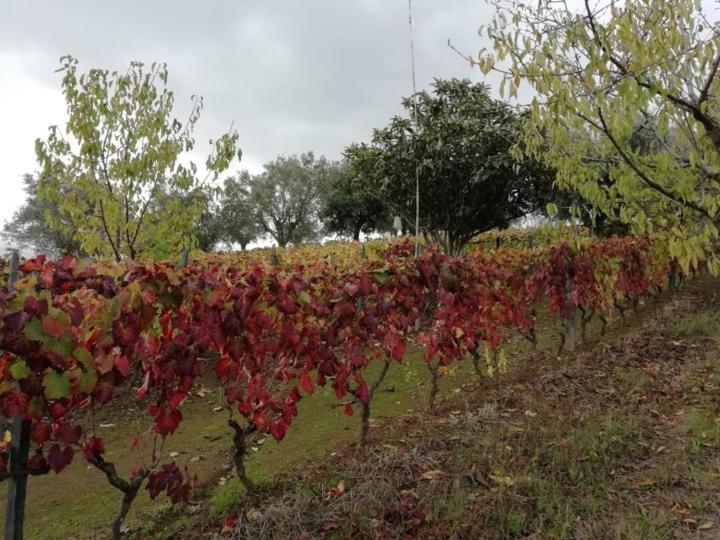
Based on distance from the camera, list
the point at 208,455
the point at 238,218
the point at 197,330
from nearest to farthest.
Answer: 1. the point at 197,330
2. the point at 208,455
3. the point at 238,218

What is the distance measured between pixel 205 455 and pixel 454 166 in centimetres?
980

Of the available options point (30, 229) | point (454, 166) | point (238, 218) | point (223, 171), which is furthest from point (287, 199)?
point (223, 171)

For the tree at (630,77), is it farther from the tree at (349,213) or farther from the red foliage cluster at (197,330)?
the tree at (349,213)

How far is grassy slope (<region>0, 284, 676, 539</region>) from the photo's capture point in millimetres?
3068

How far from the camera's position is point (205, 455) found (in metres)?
4.05

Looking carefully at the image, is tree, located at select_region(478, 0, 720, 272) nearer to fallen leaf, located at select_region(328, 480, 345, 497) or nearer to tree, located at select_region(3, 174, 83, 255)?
fallen leaf, located at select_region(328, 480, 345, 497)

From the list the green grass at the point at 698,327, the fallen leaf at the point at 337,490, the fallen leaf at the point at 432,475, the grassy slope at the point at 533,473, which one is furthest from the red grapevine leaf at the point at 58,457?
the green grass at the point at 698,327

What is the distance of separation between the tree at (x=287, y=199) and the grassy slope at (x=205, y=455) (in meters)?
32.9

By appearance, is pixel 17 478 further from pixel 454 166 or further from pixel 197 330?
pixel 454 166

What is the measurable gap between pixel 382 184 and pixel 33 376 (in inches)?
459

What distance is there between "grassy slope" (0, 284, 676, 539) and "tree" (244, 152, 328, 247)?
32.9 meters

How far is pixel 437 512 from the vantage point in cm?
252

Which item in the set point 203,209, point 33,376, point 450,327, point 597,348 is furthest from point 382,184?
point 33,376

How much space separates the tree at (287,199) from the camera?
124 ft
